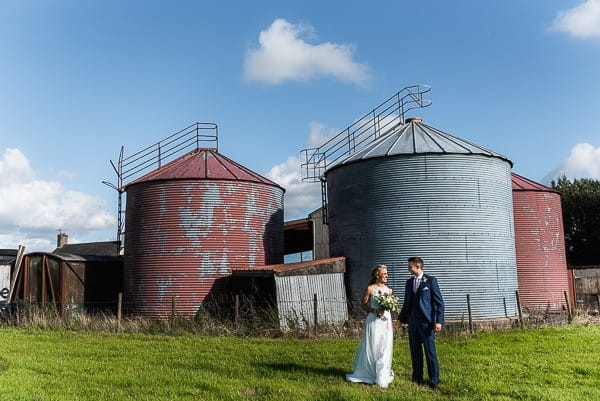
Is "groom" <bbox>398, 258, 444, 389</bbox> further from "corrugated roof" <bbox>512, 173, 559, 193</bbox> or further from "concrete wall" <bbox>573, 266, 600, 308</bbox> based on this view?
"concrete wall" <bbox>573, 266, 600, 308</bbox>

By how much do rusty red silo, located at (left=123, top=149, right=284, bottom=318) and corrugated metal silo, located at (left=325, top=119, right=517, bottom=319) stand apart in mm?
4008

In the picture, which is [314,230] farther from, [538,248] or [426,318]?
[426,318]

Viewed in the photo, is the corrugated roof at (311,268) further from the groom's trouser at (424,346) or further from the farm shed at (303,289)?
the groom's trouser at (424,346)

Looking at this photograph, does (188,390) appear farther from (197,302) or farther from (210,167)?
(210,167)

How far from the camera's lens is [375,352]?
9.54 metres

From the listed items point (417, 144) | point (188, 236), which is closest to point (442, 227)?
point (417, 144)

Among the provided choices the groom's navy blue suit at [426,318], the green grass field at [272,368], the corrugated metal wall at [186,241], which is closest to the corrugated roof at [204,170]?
the corrugated metal wall at [186,241]

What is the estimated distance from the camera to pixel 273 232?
71.4 feet

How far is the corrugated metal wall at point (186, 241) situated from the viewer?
765 inches

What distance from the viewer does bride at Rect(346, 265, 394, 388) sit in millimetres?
9477

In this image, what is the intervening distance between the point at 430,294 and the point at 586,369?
12.5 feet

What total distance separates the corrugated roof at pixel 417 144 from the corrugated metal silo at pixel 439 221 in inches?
1.6

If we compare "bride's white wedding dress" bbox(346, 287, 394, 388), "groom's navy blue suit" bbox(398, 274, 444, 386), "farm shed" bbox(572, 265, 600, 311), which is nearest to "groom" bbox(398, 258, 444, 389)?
"groom's navy blue suit" bbox(398, 274, 444, 386)

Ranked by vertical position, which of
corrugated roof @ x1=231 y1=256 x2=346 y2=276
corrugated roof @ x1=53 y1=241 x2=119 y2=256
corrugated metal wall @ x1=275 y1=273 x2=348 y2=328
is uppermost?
corrugated roof @ x1=53 y1=241 x2=119 y2=256
